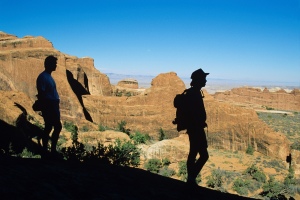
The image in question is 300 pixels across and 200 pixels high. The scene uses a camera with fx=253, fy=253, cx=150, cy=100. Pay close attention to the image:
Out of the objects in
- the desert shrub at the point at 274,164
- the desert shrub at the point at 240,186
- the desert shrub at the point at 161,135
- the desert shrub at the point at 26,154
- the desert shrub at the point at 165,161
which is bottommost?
the desert shrub at the point at 274,164

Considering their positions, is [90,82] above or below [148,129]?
above

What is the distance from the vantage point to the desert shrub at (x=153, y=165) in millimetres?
22281

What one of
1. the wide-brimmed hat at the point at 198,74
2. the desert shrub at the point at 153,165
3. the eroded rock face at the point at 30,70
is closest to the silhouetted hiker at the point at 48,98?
the wide-brimmed hat at the point at 198,74

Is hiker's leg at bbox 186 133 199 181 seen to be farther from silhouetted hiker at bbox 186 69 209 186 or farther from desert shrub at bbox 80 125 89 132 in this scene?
desert shrub at bbox 80 125 89 132

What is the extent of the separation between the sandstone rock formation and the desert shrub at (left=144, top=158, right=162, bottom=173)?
2834 inches

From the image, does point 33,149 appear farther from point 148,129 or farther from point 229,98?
point 229,98

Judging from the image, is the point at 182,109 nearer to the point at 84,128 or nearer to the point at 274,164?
the point at 274,164

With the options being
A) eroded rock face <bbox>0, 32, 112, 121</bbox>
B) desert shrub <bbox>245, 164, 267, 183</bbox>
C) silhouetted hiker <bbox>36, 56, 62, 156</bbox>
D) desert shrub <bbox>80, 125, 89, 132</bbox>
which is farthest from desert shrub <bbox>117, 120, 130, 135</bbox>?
silhouetted hiker <bbox>36, 56, 62, 156</bbox>

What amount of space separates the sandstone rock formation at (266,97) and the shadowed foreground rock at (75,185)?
90532 mm

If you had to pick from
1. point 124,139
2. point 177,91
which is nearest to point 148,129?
point 177,91

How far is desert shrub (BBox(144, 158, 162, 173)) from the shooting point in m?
22.3

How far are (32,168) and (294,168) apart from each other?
29112 mm

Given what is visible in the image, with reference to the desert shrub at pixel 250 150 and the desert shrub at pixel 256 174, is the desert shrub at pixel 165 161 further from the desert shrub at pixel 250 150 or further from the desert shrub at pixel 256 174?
the desert shrub at pixel 250 150

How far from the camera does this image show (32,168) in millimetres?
4348
